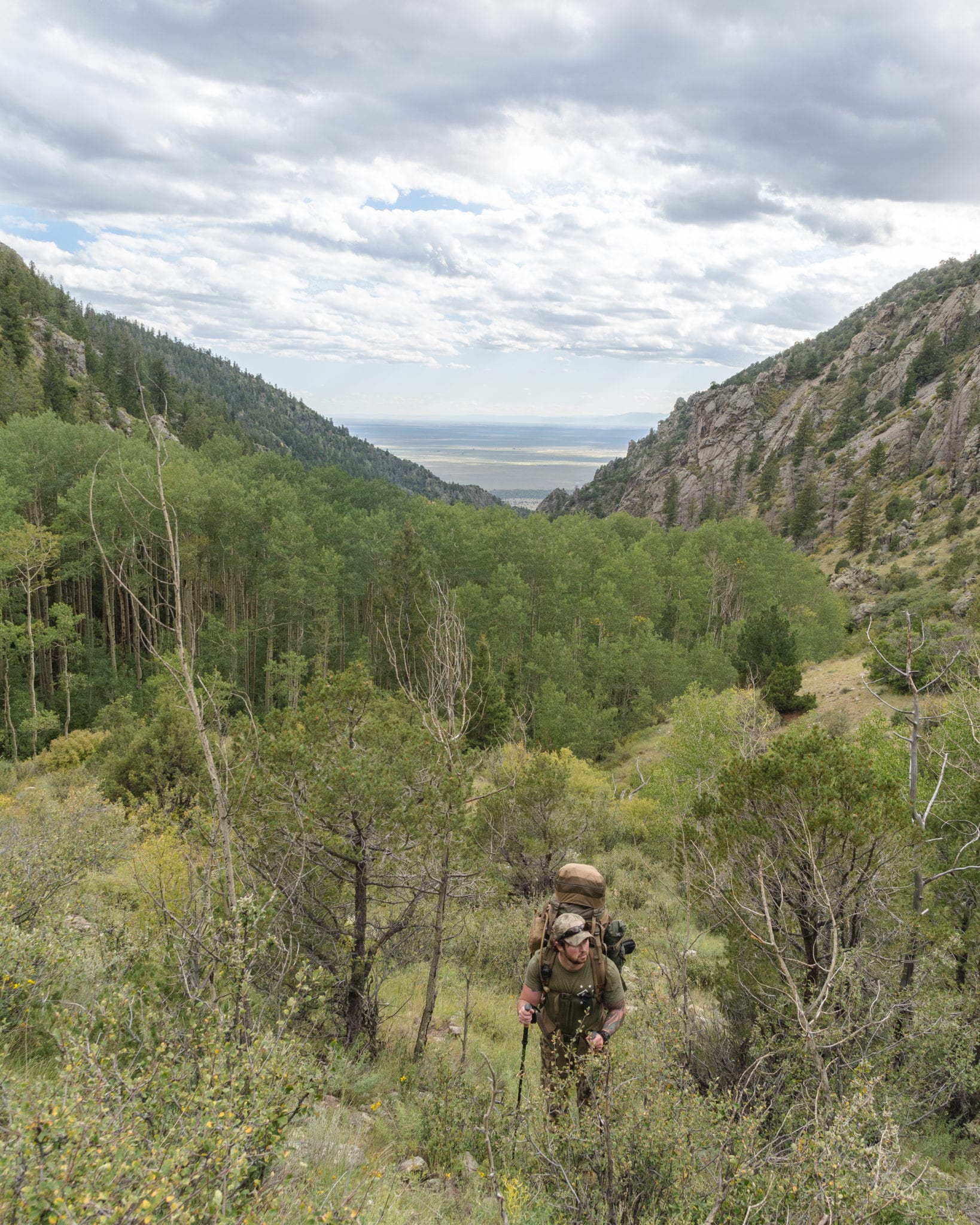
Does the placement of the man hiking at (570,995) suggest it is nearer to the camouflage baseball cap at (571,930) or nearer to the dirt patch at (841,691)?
the camouflage baseball cap at (571,930)

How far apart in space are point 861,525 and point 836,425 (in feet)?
108

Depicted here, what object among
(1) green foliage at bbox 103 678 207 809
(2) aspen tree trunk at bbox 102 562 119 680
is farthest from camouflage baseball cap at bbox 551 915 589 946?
(2) aspen tree trunk at bbox 102 562 119 680

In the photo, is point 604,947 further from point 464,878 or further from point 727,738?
point 727,738

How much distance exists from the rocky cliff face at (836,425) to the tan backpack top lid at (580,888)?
6431 cm

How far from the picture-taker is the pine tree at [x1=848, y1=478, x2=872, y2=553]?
60.0 metres

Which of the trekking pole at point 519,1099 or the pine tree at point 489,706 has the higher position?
the trekking pole at point 519,1099

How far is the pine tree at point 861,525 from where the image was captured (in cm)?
6000

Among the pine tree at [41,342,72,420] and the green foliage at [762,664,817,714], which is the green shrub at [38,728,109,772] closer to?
the green foliage at [762,664,817,714]

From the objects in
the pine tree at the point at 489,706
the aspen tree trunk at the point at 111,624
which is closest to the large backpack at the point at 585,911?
the pine tree at the point at 489,706

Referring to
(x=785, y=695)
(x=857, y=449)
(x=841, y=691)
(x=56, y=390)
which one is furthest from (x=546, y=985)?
(x=857, y=449)

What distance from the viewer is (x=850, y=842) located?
6906 millimetres

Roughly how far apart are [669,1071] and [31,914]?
5.77 metres

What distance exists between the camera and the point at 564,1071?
4.68 metres

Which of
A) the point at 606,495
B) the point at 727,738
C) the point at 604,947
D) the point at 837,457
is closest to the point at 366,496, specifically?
the point at 727,738
